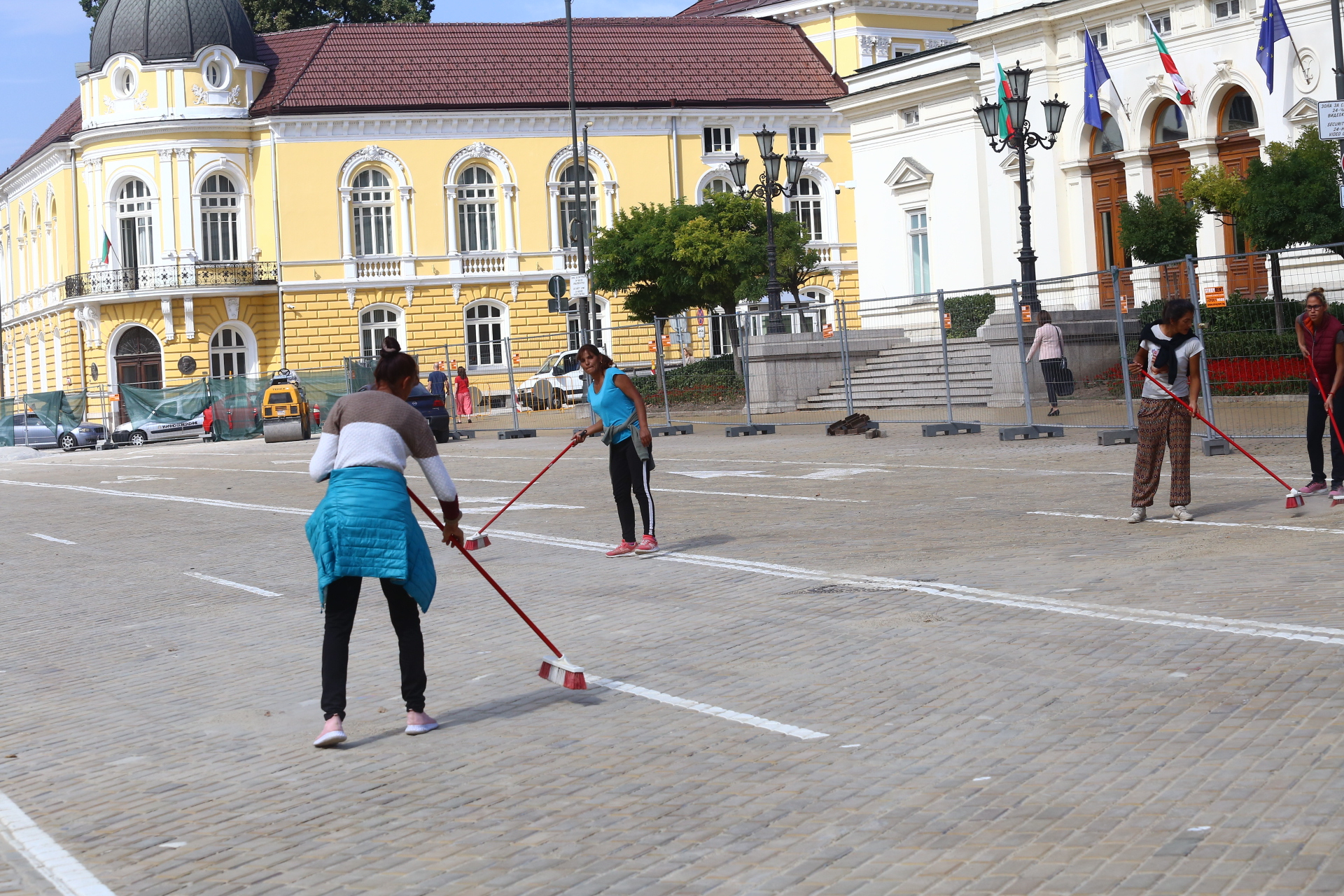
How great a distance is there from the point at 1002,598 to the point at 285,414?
32726 millimetres

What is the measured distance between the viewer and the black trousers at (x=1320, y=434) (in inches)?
523

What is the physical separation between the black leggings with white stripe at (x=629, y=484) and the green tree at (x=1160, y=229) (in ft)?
67.2

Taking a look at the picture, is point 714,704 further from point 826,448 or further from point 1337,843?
point 826,448

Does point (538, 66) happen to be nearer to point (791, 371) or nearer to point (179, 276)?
point (179, 276)

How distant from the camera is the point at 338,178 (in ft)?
190

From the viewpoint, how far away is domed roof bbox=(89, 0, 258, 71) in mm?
56844

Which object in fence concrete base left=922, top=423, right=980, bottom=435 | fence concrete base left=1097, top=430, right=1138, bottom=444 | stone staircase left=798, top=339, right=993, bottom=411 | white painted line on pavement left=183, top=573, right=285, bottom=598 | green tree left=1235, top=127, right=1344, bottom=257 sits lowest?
white painted line on pavement left=183, top=573, right=285, bottom=598

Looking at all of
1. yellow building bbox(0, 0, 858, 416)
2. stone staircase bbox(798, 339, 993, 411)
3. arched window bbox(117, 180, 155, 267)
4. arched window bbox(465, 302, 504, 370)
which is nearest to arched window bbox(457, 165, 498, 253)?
yellow building bbox(0, 0, 858, 416)

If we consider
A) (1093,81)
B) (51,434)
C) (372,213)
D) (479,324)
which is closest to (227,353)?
(372,213)

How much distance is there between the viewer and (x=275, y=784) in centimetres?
648

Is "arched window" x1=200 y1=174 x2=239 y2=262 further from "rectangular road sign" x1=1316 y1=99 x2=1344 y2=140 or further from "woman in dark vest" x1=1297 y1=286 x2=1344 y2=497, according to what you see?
"woman in dark vest" x1=1297 y1=286 x2=1344 y2=497

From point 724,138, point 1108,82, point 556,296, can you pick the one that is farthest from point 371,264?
point 1108,82

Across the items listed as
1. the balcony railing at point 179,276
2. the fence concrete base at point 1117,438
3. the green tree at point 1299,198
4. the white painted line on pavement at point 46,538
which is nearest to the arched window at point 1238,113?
the green tree at point 1299,198

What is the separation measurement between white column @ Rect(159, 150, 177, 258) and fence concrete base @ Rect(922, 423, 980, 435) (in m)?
39.0
